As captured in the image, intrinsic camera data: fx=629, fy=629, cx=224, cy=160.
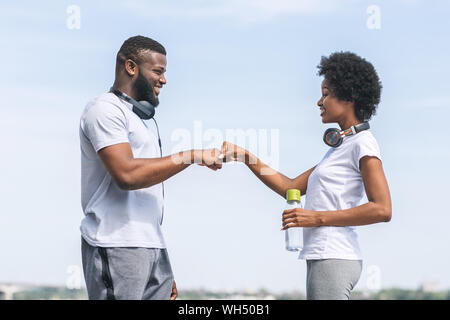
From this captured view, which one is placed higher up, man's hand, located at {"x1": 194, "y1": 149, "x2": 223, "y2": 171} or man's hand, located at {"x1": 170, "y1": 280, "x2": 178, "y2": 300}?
man's hand, located at {"x1": 194, "y1": 149, "x2": 223, "y2": 171}

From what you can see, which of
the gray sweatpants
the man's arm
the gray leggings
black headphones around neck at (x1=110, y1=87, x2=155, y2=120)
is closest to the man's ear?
black headphones around neck at (x1=110, y1=87, x2=155, y2=120)

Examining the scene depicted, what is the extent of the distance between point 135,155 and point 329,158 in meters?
1.32

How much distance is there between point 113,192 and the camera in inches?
159

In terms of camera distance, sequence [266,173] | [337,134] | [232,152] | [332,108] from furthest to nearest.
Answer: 1. [266,173]
2. [232,152]
3. [332,108]
4. [337,134]

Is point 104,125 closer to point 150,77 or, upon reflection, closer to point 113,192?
point 113,192

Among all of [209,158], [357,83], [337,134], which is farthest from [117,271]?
[357,83]

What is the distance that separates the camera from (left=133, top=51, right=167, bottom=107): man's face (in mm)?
4527

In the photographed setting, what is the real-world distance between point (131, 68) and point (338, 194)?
173 cm

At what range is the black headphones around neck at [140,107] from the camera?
4398mm

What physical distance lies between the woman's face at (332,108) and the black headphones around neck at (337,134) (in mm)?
135

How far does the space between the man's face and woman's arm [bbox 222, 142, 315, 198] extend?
724mm

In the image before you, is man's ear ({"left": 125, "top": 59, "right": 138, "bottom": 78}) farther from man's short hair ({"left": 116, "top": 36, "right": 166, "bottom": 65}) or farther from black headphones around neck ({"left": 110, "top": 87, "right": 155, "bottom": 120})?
black headphones around neck ({"left": 110, "top": 87, "right": 155, "bottom": 120})

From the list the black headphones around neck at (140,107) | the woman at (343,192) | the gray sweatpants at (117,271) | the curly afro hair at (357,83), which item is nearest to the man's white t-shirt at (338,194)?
the woman at (343,192)

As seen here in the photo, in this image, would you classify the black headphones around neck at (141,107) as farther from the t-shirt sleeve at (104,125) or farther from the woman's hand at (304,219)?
the woman's hand at (304,219)
